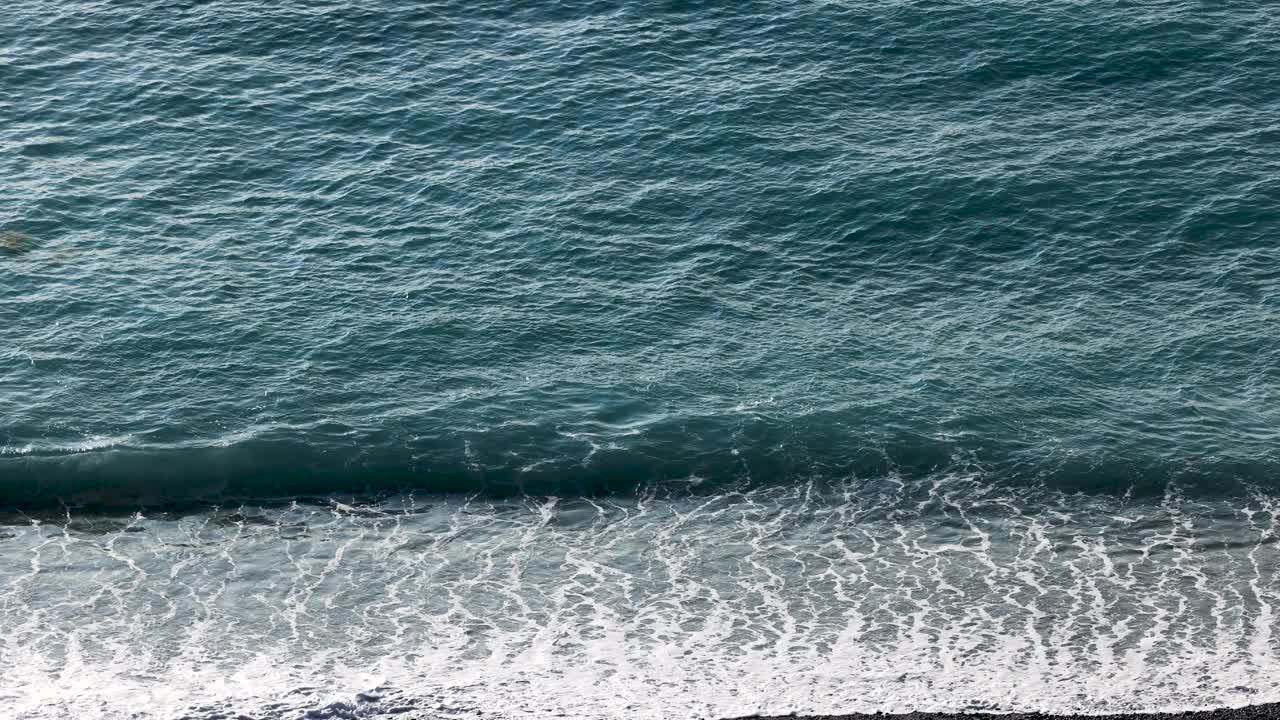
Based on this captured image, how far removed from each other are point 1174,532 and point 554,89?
A: 49173 mm

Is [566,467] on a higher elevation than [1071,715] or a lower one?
higher

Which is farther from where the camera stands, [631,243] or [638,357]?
[631,243]

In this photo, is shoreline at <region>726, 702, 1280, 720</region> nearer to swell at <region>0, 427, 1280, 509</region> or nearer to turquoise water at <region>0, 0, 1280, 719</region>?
turquoise water at <region>0, 0, 1280, 719</region>

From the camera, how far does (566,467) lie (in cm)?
6856

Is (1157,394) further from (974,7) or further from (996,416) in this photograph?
(974,7)

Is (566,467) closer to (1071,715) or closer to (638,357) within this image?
(638,357)

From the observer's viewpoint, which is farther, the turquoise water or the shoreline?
the turquoise water

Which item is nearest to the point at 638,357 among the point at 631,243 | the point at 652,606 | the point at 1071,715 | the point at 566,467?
the point at 566,467

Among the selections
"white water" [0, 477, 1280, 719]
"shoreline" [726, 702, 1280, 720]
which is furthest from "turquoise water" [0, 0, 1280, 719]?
"shoreline" [726, 702, 1280, 720]

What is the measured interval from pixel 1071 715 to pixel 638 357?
97.3 feet

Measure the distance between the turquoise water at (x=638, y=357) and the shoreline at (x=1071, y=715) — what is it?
68 cm

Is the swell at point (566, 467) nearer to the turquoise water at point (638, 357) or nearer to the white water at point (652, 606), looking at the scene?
the turquoise water at point (638, 357)

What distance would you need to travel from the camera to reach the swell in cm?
6694

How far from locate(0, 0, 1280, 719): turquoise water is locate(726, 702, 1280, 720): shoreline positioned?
2.23 ft
